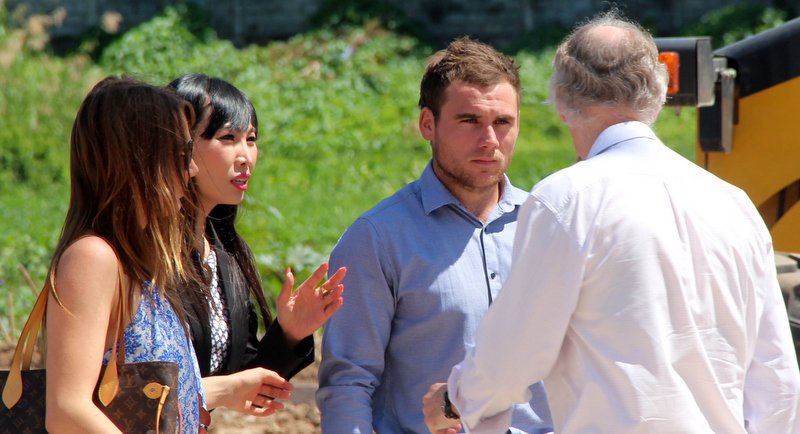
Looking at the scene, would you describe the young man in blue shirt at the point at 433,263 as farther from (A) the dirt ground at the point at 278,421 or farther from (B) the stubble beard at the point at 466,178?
(A) the dirt ground at the point at 278,421

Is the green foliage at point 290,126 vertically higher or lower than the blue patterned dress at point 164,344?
lower

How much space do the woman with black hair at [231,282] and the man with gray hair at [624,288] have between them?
66 centimetres

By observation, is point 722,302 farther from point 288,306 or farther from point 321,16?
point 321,16

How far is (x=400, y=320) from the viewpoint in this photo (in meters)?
2.97

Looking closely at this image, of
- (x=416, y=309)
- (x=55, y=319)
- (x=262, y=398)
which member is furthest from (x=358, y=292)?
(x=55, y=319)

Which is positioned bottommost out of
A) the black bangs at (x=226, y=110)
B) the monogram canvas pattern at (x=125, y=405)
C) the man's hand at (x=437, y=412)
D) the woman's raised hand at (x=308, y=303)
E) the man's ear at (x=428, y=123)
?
the man's hand at (x=437, y=412)

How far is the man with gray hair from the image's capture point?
7.12 feet

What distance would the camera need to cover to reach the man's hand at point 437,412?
2525mm

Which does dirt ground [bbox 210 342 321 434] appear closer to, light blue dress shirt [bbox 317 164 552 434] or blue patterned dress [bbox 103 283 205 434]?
light blue dress shirt [bbox 317 164 552 434]

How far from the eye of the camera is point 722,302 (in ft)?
7.36

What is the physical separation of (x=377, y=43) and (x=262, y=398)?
1651 cm

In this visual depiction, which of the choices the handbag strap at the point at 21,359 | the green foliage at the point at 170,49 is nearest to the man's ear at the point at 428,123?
the handbag strap at the point at 21,359

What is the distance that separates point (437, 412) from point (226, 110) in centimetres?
102

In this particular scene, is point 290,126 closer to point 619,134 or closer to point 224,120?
point 224,120
